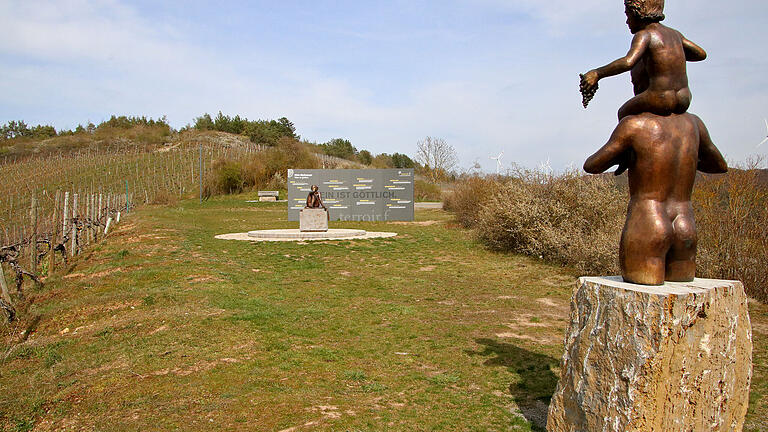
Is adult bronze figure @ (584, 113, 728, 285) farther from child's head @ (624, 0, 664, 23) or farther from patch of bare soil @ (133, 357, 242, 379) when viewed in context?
patch of bare soil @ (133, 357, 242, 379)

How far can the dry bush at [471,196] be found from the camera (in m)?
20.7

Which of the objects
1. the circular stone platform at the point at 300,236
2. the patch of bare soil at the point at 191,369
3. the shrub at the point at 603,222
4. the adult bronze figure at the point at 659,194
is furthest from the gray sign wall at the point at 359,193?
Result: the adult bronze figure at the point at 659,194

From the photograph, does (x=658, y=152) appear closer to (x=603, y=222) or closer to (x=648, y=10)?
(x=648, y=10)

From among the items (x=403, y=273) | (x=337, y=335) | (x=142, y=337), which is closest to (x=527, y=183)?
(x=403, y=273)

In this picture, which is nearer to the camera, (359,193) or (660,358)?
(660,358)

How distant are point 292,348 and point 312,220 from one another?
474 inches

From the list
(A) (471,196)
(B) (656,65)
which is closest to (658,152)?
(B) (656,65)

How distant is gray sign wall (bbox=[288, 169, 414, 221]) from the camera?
25203 millimetres

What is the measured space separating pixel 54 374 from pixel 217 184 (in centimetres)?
3786

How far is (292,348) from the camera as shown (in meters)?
6.09

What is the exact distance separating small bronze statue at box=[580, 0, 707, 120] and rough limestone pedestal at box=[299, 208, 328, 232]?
14.9 m

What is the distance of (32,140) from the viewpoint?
71.6 m

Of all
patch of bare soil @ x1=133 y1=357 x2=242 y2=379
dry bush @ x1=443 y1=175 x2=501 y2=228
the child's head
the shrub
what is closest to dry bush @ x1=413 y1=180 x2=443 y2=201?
dry bush @ x1=443 y1=175 x2=501 y2=228

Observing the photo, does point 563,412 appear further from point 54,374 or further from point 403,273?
point 403,273
